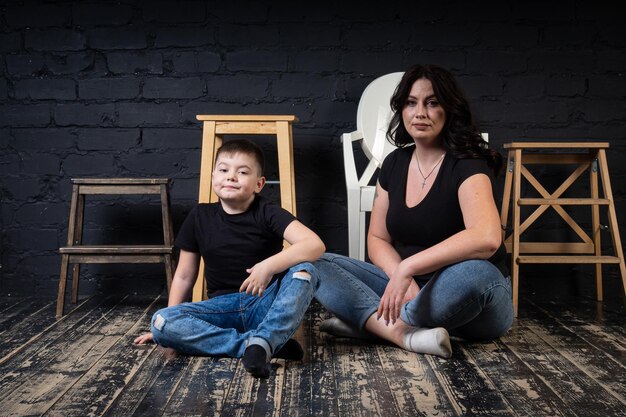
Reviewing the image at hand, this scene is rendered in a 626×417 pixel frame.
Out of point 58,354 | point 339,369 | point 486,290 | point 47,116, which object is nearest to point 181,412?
point 339,369

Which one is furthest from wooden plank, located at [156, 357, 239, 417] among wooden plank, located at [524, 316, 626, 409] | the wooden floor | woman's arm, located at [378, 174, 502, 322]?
wooden plank, located at [524, 316, 626, 409]

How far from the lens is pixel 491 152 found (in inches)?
89.3

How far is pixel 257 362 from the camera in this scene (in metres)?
1.92

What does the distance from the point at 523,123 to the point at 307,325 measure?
1.51 meters

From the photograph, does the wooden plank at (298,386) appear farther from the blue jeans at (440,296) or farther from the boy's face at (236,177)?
the boy's face at (236,177)

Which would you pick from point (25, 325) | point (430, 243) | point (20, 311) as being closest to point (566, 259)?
point (430, 243)

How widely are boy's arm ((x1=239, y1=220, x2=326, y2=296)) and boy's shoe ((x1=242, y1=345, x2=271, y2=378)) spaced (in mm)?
176

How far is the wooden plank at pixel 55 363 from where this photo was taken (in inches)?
69.0

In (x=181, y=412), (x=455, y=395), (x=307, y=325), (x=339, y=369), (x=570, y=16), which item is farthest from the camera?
(x=570, y=16)

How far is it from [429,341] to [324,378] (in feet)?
1.27

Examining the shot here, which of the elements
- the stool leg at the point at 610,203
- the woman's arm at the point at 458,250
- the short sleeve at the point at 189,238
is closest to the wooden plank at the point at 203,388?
the short sleeve at the point at 189,238

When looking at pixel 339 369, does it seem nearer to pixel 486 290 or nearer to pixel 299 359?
pixel 299 359

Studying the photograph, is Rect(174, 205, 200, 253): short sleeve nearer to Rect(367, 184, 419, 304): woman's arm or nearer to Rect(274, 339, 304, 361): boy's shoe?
Rect(274, 339, 304, 361): boy's shoe

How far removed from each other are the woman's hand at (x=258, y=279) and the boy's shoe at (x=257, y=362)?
0.18m
